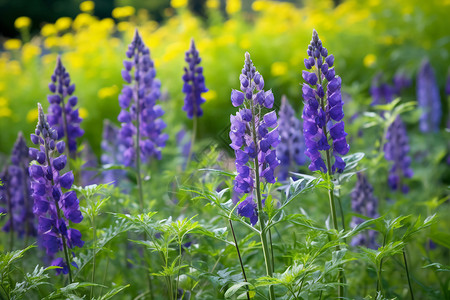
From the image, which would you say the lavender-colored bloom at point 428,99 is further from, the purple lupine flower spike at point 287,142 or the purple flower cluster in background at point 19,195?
the purple flower cluster in background at point 19,195

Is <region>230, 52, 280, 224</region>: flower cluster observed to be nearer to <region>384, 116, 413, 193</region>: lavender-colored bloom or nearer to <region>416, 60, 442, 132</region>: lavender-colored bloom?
<region>384, 116, 413, 193</region>: lavender-colored bloom

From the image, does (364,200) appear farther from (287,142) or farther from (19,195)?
(19,195)

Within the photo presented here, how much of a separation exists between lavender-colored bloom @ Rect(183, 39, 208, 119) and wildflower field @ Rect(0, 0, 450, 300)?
0.04 feet

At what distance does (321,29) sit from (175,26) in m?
4.02

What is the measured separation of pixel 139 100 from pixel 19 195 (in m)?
1.15

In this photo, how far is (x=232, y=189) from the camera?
9.09 feet

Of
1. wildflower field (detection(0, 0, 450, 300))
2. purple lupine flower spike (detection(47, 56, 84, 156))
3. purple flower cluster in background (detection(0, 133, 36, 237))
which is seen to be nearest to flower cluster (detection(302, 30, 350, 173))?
wildflower field (detection(0, 0, 450, 300))

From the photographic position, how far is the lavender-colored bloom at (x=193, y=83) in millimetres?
3346

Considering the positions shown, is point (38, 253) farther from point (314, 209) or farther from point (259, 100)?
point (259, 100)

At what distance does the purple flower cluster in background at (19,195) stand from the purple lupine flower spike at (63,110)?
268 millimetres

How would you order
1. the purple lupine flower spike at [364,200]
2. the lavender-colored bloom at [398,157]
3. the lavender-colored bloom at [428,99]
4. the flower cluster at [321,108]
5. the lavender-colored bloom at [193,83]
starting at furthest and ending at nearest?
the lavender-colored bloom at [428,99] < the lavender-colored bloom at [398,157] < the lavender-colored bloom at [193,83] < the purple lupine flower spike at [364,200] < the flower cluster at [321,108]

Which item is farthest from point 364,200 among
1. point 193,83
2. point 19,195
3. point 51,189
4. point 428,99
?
point 428,99

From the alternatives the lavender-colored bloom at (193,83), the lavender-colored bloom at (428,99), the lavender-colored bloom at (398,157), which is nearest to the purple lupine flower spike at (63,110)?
the lavender-colored bloom at (193,83)

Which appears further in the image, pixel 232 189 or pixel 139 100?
pixel 139 100
